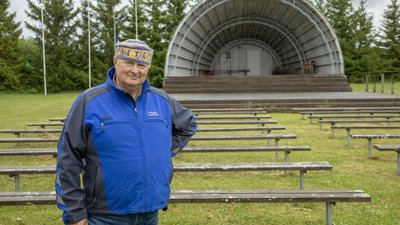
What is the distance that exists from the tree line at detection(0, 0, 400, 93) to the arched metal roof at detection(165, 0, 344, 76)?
407 inches

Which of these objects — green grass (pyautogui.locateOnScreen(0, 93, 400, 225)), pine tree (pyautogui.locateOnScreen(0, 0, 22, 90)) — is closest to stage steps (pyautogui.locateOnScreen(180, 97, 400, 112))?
green grass (pyautogui.locateOnScreen(0, 93, 400, 225))

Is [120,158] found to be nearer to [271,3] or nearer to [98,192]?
[98,192]

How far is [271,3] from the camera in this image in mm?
26016

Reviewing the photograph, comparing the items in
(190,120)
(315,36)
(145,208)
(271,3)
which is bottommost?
(145,208)

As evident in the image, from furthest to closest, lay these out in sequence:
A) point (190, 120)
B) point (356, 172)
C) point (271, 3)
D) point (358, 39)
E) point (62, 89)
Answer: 1. point (358, 39)
2. point (62, 89)
3. point (271, 3)
4. point (356, 172)
5. point (190, 120)

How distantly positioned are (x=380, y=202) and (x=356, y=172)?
1435mm

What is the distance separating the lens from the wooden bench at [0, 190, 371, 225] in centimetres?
374

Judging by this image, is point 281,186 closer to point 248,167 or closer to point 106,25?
point 248,167

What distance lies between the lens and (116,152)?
2164 mm

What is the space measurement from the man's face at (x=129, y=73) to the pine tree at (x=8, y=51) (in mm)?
41105

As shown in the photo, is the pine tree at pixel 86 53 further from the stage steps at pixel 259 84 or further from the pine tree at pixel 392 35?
the pine tree at pixel 392 35

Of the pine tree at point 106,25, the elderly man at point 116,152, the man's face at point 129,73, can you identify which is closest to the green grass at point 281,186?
the elderly man at point 116,152

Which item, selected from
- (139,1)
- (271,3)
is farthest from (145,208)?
(139,1)

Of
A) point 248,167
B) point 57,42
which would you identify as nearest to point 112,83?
point 248,167
